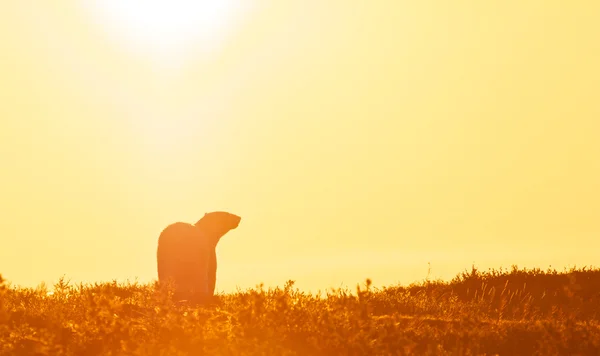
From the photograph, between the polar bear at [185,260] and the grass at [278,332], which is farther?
the polar bear at [185,260]

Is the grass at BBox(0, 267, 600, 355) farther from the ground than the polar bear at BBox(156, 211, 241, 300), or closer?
closer

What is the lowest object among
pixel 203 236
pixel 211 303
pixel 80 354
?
pixel 80 354

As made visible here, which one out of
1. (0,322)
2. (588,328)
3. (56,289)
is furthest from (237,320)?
(56,289)

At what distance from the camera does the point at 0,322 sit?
39.9 feet

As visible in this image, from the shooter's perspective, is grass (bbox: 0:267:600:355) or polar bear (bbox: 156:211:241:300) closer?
grass (bbox: 0:267:600:355)

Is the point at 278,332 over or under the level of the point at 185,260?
under

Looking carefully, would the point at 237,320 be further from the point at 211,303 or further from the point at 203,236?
the point at 203,236

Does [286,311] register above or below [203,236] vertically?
below

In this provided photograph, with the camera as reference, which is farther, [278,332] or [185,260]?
[185,260]

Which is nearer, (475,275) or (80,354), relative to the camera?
(80,354)

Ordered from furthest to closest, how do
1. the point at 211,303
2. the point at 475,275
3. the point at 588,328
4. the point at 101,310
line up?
the point at 475,275 < the point at 211,303 < the point at 588,328 < the point at 101,310

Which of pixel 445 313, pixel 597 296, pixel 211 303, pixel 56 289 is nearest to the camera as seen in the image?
pixel 445 313

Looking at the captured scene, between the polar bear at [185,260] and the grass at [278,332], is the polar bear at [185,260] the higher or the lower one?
the higher one

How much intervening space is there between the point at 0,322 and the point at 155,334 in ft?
9.78
